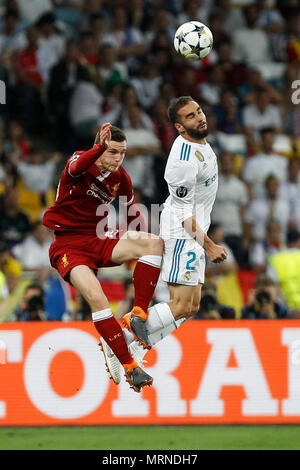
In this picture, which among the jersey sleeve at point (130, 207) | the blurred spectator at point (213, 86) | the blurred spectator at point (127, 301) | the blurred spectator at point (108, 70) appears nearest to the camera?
the jersey sleeve at point (130, 207)

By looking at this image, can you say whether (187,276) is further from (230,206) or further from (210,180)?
(230,206)

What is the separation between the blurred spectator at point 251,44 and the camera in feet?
51.8

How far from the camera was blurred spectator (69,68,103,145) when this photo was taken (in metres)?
13.7

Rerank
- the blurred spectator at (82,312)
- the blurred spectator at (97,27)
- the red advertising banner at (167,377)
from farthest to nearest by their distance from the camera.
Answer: the blurred spectator at (97,27) < the blurred spectator at (82,312) < the red advertising banner at (167,377)

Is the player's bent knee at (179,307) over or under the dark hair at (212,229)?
under

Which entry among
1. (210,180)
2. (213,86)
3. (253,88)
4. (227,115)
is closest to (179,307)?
(210,180)

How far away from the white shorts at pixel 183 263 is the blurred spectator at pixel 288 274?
370 centimetres

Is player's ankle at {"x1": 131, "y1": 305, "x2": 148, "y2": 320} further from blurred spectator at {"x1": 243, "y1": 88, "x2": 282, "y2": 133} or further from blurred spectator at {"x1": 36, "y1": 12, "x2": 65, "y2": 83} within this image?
blurred spectator at {"x1": 243, "y1": 88, "x2": 282, "y2": 133}

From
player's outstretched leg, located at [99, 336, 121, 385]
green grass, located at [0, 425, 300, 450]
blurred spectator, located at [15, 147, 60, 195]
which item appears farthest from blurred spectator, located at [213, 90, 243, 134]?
player's outstretched leg, located at [99, 336, 121, 385]

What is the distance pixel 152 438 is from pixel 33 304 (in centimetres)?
215

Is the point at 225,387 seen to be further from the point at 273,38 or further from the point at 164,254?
the point at 273,38

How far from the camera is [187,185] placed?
761cm

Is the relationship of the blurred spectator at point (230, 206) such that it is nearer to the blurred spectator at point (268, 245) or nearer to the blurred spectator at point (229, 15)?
the blurred spectator at point (268, 245)

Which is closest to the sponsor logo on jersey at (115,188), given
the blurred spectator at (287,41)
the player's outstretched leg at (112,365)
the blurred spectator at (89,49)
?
the player's outstretched leg at (112,365)
